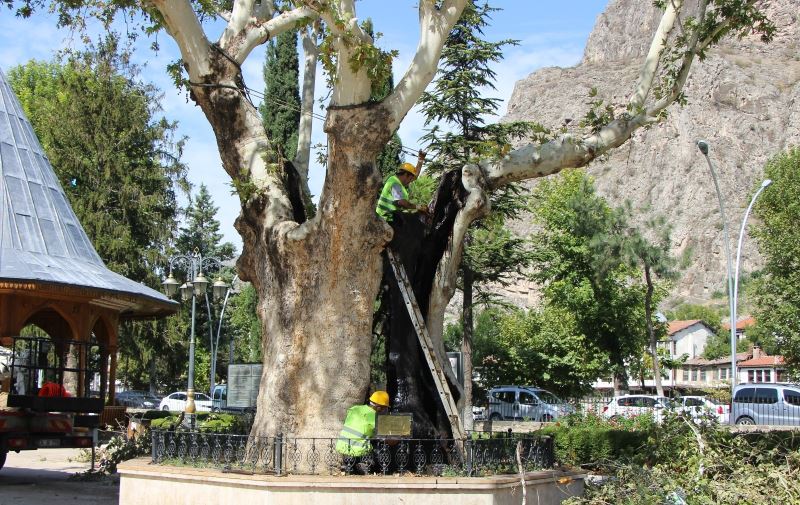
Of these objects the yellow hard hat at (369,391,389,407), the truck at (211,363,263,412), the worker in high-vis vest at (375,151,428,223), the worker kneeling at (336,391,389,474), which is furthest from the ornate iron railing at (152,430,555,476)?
the truck at (211,363,263,412)

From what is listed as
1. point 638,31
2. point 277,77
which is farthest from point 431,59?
point 638,31

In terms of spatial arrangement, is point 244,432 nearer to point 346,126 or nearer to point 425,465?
point 425,465

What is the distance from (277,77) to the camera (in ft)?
97.2

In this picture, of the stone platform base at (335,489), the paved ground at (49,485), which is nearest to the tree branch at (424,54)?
the stone platform base at (335,489)

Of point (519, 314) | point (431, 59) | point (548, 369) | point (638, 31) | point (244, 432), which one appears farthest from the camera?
point (638, 31)

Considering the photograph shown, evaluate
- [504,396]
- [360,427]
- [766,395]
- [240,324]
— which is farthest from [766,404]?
[240,324]

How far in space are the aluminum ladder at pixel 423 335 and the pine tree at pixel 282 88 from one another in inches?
642

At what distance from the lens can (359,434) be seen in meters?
10.4

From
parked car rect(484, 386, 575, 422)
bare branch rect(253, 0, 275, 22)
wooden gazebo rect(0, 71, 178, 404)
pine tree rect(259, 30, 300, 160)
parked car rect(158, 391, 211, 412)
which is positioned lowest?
parked car rect(158, 391, 211, 412)

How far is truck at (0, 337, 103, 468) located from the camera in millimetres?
15336

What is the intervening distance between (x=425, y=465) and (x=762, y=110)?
14478 centimetres

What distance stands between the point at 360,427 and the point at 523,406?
78.5ft

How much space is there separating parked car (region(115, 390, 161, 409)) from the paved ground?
25361 mm

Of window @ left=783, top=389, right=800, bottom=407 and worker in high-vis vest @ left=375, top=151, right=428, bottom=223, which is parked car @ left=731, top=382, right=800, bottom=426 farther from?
worker in high-vis vest @ left=375, top=151, right=428, bottom=223
